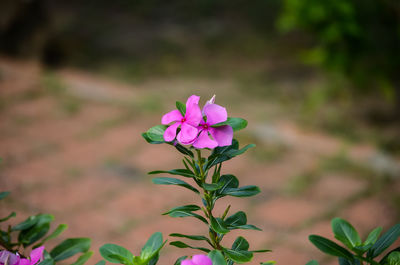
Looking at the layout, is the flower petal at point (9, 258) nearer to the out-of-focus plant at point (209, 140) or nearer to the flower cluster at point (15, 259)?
the flower cluster at point (15, 259)

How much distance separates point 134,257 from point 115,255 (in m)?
0.03

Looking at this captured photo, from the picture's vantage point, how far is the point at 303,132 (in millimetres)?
3041

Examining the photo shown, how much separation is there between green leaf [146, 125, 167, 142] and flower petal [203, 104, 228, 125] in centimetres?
8

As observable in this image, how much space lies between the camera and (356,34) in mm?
2793

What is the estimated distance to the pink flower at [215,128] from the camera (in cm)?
75

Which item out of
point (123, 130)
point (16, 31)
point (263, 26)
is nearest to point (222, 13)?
point (263, 26)

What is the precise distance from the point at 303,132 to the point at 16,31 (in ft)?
8.96

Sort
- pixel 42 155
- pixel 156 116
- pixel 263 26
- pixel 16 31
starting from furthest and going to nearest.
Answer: pixel 263 26, pixel 16 31, pixel 156 116, pixel 42 155

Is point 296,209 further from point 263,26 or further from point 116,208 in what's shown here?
point 263,26

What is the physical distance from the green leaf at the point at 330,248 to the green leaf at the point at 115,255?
312 mm

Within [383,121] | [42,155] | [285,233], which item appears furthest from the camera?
[383,121]

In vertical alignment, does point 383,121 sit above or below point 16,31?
below

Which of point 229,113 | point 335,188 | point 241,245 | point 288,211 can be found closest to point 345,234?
point 241,245

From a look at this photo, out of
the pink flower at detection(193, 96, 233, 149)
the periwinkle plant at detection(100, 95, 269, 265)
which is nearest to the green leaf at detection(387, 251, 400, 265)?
the periwinkle plant at detection(100, 95, 269, 265)
